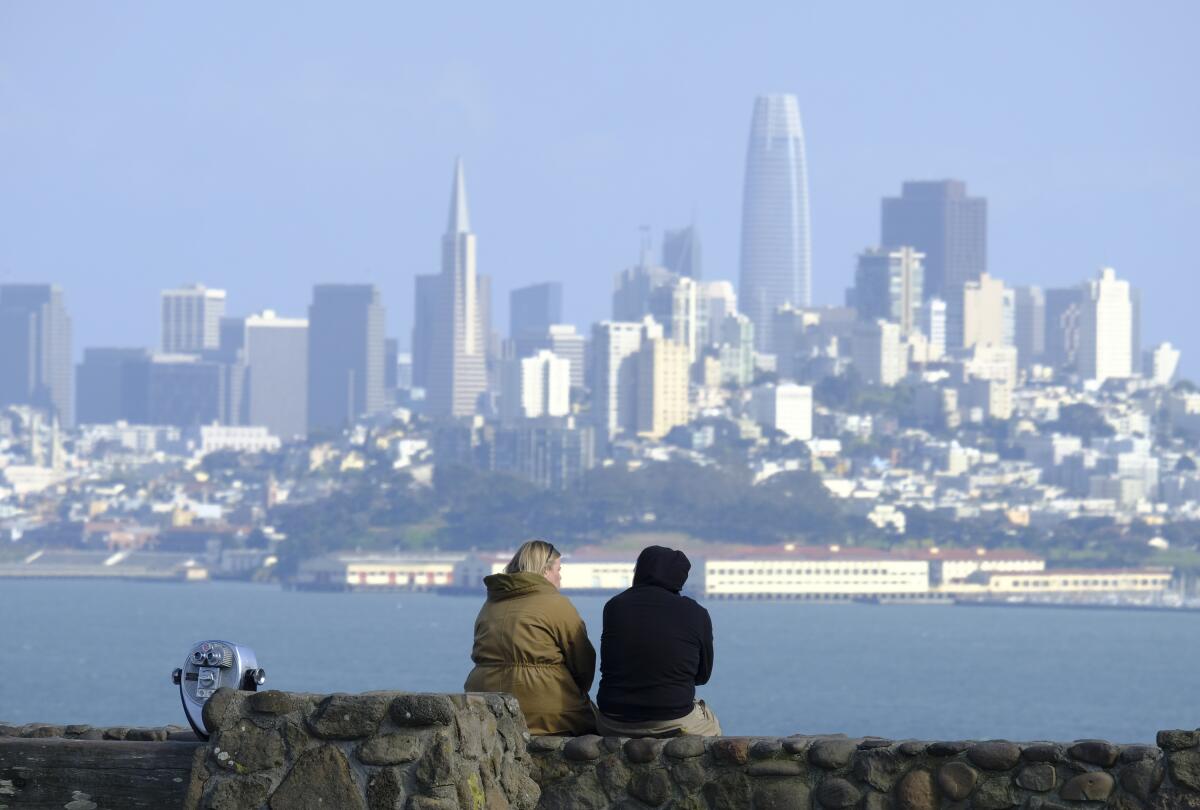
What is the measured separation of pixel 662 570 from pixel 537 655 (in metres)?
0.37

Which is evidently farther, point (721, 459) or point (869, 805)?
point (721, 459)

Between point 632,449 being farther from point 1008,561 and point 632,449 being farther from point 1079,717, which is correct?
point 1079,717

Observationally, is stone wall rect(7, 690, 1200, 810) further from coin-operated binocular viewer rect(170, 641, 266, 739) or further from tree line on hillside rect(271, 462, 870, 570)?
tree line on hillside rect(271, 462, 870, 570)

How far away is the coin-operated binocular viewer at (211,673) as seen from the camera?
5.53 metres

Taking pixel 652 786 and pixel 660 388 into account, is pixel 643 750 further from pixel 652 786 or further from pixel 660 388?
pixel 660 388

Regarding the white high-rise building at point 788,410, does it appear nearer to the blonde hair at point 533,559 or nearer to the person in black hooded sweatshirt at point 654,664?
the blonde hair at point 533,559

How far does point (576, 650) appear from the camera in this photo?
19.6 ft

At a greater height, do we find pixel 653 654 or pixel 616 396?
pixel 616 396

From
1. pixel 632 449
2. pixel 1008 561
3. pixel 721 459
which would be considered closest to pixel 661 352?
pixel 632 449

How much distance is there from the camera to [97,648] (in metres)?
76.6

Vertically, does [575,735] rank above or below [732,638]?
above

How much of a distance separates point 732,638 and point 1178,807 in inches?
3394

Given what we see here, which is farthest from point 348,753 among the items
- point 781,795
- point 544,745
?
point 781,795

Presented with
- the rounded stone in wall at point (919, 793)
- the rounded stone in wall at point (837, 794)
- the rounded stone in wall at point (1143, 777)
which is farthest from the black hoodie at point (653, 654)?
the rounded stone in wall at point (1143, 777)
